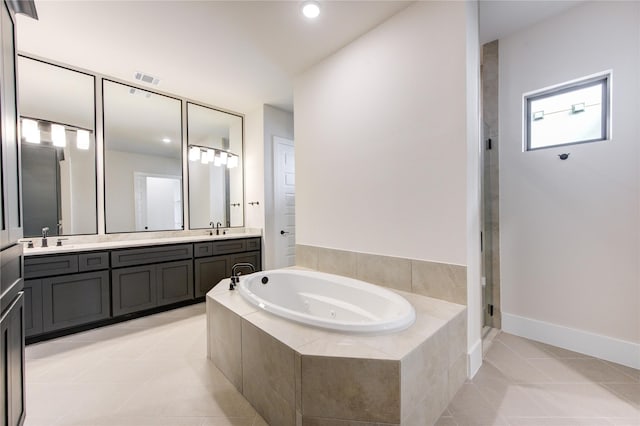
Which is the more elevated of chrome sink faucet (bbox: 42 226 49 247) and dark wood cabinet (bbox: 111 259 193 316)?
chrome sink faucet (bbox: 42 226 49 247)

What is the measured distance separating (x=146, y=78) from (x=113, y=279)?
7.37 feet

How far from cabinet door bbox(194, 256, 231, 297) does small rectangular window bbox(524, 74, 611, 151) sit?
11.6 feet

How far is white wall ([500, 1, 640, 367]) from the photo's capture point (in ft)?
6.12

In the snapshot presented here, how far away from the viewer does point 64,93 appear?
2742 mm

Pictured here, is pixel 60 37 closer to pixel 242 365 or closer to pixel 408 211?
pixel 242 365

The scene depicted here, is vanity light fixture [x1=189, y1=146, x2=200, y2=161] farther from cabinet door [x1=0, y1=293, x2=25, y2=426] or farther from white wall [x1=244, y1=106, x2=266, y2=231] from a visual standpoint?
cabinet door [x1=0, y1=293, x2=25, y2=426]

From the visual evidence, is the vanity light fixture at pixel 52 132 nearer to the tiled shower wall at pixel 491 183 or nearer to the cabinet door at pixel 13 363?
the cabinet door at pixel 13 363

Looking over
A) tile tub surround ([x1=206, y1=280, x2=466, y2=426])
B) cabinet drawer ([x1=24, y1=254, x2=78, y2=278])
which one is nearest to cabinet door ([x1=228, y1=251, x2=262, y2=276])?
cabinet drawer ([x1=24, y1=254, x2=78, y2=278])

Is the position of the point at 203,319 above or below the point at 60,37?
below

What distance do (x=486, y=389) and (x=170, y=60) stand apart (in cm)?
383

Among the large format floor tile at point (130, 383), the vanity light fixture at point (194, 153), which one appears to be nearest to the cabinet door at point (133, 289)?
the large format floor tile at point (130, 383)

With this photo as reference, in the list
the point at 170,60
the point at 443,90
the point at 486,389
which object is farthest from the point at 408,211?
the point at 170,60

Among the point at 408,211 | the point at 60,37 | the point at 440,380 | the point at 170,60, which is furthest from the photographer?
the point at 170,60

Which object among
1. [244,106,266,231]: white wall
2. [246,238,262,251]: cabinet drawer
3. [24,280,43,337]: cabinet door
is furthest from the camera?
[244,106,266,231]: white wall
